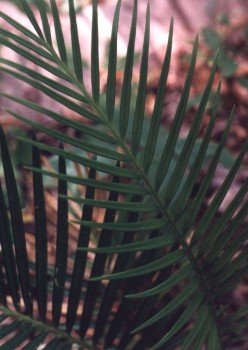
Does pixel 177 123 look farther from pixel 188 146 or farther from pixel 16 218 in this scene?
pixel 16 218

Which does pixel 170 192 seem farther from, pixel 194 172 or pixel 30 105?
pixel 30 105

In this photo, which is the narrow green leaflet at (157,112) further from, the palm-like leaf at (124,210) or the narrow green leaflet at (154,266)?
the narrow green leaflet at (154,266)

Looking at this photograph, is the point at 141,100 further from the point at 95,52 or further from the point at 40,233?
the point at 40,233

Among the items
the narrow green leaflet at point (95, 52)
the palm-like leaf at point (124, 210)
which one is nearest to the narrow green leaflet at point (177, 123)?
the palm-like leaf at point (124, 210)

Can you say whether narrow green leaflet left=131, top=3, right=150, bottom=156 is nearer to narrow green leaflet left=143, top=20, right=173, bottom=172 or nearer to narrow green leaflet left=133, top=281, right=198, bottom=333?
narrow green leaflet left=143, top=20, right=173, bottom=172

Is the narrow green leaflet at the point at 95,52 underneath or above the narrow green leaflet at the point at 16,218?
above

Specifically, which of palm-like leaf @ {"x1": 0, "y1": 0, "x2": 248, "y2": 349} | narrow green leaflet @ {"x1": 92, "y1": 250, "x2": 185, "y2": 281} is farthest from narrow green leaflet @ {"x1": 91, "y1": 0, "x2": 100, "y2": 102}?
narrow green leaflet @ {"x1": 92, "y1": 250, "x2": 185, "y2": 281}

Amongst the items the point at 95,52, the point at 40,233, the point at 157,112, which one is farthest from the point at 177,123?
the point at 40,233

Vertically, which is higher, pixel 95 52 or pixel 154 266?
pixel 95 52

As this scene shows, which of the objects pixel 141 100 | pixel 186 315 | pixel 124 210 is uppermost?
pixel 141 100

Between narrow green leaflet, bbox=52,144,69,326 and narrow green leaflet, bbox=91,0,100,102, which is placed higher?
narrow green leaflet, bbox=91,0,100,102

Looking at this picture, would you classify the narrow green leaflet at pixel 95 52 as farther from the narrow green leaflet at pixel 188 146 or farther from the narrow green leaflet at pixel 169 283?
the narrow green leaflet at pixel 169 283

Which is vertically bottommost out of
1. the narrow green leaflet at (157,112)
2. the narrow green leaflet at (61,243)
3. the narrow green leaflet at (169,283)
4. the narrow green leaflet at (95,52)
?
the narrow green leaflet at (169,283)

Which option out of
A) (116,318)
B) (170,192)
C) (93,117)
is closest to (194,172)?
(170,192)
